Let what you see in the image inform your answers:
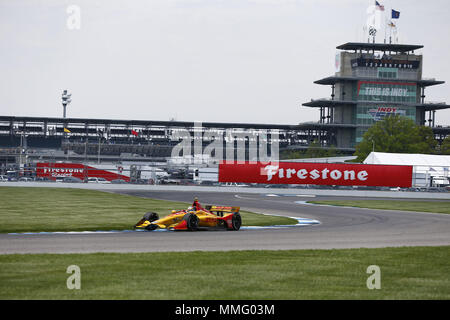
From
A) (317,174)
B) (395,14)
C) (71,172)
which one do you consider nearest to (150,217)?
(317,174)

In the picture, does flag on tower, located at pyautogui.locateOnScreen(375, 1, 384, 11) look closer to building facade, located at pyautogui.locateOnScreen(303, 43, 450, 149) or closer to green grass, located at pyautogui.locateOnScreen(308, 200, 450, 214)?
building facade, located at pyautogui.locateOnScreen(303, 43, 450, 149)

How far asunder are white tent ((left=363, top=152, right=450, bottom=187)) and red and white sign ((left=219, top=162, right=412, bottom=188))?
5.71 feet

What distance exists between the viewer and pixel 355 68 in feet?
380

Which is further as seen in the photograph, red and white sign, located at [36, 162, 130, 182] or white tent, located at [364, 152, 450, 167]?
white tent, located at [364, 152, 450, 167]

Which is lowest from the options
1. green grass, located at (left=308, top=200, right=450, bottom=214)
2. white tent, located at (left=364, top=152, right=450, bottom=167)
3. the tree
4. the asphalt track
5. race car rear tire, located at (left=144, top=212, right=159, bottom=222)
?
green grass, located at (left=308, top=200, right=450, bottom=214)

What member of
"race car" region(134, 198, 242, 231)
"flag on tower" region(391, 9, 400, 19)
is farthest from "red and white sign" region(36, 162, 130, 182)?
"flag on tower" region(391, 9, 400, 19)

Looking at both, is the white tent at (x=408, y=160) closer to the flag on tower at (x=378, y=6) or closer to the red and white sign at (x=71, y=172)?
the red and white sign at (x=71, y=172)

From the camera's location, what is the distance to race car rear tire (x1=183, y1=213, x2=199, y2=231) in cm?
2062

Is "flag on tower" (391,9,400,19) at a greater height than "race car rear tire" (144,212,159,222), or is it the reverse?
"flag on tower" (391,9,400,19)

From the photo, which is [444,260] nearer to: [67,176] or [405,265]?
[405,265]

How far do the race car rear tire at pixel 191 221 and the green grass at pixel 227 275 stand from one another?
5.78 meters

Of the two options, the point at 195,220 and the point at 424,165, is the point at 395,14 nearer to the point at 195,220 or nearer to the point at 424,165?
the point at 424,165
